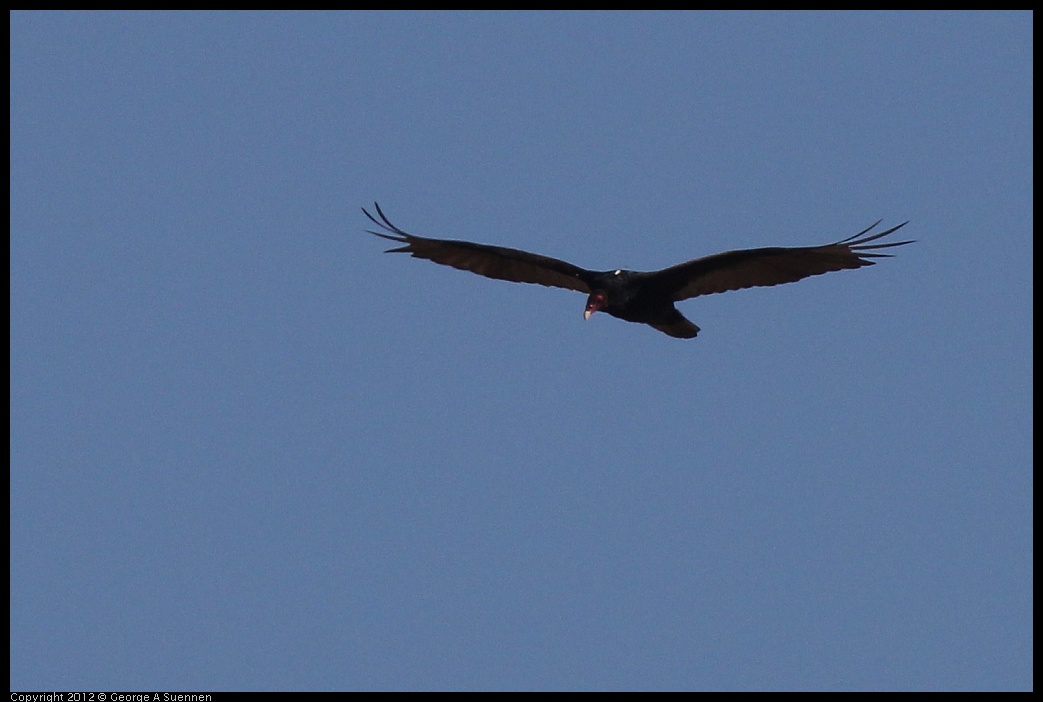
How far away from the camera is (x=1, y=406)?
1423 cm

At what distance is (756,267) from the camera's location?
52.5ft

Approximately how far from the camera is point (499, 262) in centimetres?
1683

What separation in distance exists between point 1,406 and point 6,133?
3485mm

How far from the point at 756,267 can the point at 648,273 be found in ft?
4.20

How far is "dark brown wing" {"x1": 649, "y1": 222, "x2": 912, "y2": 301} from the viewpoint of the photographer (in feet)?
49.9

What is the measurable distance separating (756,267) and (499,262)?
318 centimetres

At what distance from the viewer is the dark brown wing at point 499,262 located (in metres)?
16.4

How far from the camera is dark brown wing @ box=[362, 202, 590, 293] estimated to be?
16.4 m

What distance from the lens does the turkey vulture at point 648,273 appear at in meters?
15.6

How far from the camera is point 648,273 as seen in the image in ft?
53.0

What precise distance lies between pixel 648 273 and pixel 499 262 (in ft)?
6.34

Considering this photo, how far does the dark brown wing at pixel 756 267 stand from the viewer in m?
15.2
